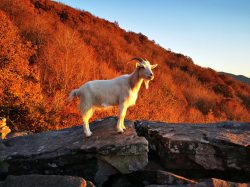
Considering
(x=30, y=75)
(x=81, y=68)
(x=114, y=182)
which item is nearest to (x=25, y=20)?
(x=81, y=68)

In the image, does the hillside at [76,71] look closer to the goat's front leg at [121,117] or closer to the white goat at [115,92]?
the white goat at [115,92]

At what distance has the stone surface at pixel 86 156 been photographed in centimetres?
931

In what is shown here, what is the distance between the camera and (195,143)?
32.1 feet

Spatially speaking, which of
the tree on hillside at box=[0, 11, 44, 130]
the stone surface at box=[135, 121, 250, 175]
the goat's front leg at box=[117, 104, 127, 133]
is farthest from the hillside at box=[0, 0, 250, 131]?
A: the stone surface at box=[135, 121, 250, 175]

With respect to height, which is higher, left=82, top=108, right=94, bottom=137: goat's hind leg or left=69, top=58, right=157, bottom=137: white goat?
Result: left=69, top=58, right=157, bottom=137: white goat

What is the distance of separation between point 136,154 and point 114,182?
1.01m

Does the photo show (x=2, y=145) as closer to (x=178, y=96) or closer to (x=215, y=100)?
(x=178, y=96)

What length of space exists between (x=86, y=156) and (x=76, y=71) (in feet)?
52.1

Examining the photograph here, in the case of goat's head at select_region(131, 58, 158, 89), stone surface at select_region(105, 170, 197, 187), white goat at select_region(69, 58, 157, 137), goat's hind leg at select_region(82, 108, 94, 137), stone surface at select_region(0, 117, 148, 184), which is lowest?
stone surface at select_region(105, 170, 197, 187)

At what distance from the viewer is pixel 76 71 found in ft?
82.0

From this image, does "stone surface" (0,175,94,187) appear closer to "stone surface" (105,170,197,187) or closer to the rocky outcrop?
the rocky outcrop

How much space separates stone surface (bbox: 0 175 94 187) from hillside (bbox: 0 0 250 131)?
11290 millimetres

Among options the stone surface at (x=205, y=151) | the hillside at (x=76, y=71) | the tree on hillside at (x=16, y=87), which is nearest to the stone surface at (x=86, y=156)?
the stone surface at (x=205, y=151)

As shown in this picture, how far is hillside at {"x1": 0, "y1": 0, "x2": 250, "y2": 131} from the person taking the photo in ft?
66.6
